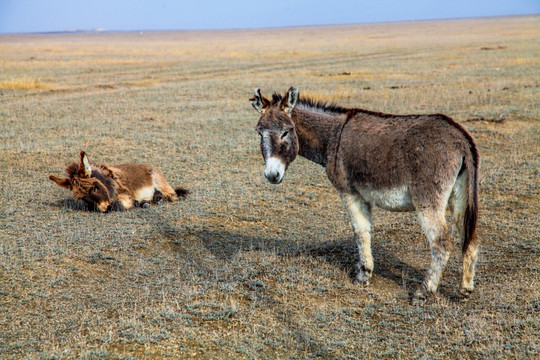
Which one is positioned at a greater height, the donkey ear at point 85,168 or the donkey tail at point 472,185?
the donkey tail at point 472,185

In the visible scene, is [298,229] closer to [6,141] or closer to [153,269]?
[153,269]

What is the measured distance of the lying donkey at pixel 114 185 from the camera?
365 inches

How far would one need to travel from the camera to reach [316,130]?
6.65m

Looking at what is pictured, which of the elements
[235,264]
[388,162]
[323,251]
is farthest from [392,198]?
[235,264]

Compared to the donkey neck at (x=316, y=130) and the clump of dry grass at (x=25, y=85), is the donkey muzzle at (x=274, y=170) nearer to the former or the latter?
the donkey neck at (x=316, y=130)

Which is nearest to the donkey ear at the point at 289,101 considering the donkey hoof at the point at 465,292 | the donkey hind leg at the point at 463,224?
the donkey hind leg at the point at 463,224

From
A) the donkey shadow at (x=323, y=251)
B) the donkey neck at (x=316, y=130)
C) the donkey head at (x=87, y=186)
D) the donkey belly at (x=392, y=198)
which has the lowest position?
the donkey shadow at (x=323, y=251)

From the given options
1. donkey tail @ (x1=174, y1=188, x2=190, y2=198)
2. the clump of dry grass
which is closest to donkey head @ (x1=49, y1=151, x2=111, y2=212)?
donkey tail @ (x1=174, y1=188, x2=190, y2=198)

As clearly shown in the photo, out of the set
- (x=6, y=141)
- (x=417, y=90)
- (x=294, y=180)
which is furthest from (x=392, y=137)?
(x=417, y=90)

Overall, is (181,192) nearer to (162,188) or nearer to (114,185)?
(162,188)

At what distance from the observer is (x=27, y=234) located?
8.16 m

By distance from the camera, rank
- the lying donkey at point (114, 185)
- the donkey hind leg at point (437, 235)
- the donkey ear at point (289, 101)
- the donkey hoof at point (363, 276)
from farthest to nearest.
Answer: the lying donkey at point (114, 185) < the donkey hoof at point (363, 276) < the donkey ear at point (289, 101) < the donkey hind leg at point (437, 235)

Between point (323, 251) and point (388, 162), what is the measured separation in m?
2.27

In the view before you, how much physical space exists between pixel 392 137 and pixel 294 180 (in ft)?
18.5
